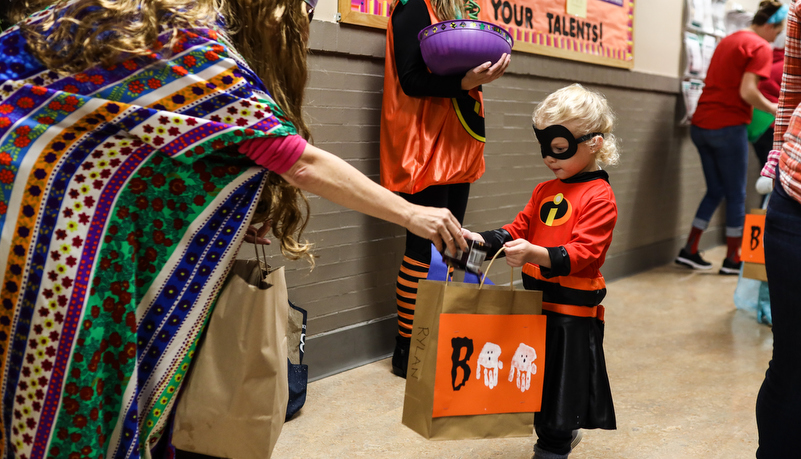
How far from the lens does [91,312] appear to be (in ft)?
3.82

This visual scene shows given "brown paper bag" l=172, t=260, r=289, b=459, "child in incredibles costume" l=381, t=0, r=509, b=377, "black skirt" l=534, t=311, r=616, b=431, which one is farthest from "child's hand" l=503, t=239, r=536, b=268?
"child in incredibles costume" l=381, t=0, r=509, b=377

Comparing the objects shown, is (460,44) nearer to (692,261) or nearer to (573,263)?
(573,263)

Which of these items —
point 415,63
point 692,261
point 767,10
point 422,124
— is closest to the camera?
point 415,63

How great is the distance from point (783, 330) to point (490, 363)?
693 mm

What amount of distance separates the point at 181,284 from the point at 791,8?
1.51 m

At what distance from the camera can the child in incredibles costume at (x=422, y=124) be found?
266 cm

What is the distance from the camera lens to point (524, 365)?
169 centimetres

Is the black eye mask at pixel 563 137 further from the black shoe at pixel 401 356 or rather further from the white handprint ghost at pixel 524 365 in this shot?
the black shoe at pixel 401 356

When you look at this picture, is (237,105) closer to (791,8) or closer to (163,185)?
(163,185)

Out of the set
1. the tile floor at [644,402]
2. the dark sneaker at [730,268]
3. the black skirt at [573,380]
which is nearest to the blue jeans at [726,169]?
the dark sneaker at [730,268]

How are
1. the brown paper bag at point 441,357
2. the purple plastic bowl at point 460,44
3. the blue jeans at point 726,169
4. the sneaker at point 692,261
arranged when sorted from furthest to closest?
the sneaker at point 692,261
the blue jeans at point 726,169
the purple plastic bowl at point 460,44
the brown paper bag at point 441,357

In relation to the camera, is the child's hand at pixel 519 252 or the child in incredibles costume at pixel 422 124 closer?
the child's hand at pixel 519 252

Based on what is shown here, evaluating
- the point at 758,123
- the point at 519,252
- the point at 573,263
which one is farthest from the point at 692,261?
the point at 519,252

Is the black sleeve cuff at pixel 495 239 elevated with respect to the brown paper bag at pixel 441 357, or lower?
elevated
